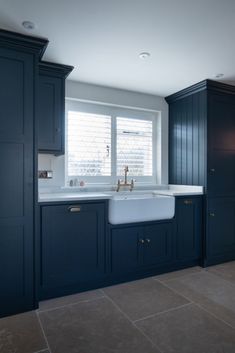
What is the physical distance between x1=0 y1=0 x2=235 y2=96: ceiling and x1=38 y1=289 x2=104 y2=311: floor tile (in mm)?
2368

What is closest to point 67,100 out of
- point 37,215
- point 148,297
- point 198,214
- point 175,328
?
point 37,215

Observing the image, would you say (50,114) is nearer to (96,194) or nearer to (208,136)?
Result: (96,194)

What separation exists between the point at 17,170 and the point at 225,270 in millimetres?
2665

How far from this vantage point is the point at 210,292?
8.11ft

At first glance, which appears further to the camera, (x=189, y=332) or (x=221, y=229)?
(x=221, y=229)

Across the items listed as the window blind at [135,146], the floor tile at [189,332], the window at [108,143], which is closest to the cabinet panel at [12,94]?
the window at [108,143]

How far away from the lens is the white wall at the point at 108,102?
9.95 ft

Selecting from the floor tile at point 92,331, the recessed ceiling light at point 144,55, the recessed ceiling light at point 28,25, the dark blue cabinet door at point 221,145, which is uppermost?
the recessed ceiling light at point 144,55

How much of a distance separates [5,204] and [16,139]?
55cm

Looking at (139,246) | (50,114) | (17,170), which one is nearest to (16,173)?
(17,170)

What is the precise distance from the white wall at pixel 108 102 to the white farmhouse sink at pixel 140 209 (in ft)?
2.79

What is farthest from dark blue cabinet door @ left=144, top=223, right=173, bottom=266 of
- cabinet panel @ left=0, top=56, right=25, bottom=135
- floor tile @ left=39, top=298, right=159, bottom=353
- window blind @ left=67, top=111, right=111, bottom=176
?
cabinet panel @ left=0, top=56, right=25, bottom=135

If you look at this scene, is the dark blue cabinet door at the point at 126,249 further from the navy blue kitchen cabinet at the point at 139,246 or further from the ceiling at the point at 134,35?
the ceiling at the point at 134,35

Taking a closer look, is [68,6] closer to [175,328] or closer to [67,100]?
[67,100]
